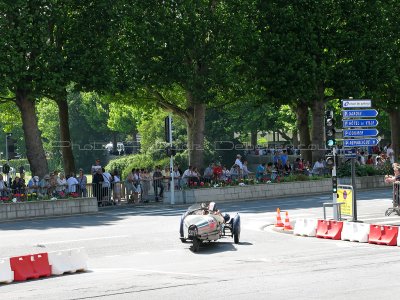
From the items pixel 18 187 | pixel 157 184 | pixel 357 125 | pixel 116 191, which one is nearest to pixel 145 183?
pixel 157 184

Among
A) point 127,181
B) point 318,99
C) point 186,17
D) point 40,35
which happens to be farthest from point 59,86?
point 318,99

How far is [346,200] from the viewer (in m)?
28.5

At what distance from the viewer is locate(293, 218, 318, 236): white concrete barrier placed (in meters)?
26.0

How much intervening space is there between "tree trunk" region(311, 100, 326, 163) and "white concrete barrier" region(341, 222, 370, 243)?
974 inches

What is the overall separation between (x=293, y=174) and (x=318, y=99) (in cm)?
615

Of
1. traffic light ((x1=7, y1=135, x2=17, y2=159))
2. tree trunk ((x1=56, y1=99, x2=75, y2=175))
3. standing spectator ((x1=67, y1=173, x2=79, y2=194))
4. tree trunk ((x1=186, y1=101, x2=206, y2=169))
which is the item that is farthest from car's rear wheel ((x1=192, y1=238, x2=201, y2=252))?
tree trunk ((x1=186, y1=101, x2=206, y2=169))

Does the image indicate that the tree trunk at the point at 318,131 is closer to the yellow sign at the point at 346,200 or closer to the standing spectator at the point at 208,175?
the standing spectator at the point at 208,175

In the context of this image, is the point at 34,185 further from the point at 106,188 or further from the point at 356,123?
the point at 356,123

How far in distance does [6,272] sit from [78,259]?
6.54ft

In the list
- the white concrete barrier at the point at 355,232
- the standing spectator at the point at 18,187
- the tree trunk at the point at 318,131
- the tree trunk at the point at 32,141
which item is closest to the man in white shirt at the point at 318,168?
the tree trunk at the point at 318,131

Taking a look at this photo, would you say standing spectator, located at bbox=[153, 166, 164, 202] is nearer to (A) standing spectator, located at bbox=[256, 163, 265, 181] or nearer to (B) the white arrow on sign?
(A) standing spectator, located at bbox=[256, 163, 265, 181]

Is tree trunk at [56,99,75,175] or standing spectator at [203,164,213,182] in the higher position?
tree trunk at [56,99,75,175]

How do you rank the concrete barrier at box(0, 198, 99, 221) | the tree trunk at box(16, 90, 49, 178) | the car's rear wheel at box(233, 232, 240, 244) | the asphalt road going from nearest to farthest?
1. the asphalt road
2. the car's rear wheel at box(233, 232, 240, 244)
3. the concrete barrier at box(0, 198, 99, 221)
4. the tree trunk at box(16, 90, 49, 178)

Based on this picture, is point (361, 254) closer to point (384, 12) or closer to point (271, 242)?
point (271, 242)
